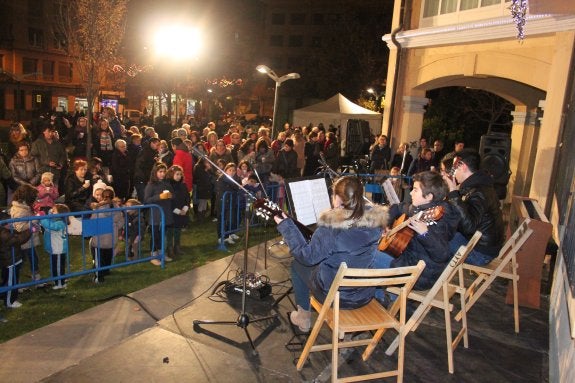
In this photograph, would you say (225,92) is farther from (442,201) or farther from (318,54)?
A: (442,201)

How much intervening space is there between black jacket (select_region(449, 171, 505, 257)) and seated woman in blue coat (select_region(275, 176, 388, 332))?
5.68ft

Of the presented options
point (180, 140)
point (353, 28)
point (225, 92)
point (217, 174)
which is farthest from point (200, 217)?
point (225, 92)

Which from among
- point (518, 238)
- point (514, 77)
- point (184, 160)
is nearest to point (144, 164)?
point (184, 160)

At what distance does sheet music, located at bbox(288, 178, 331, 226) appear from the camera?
16.9ft

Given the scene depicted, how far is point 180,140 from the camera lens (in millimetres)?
9266

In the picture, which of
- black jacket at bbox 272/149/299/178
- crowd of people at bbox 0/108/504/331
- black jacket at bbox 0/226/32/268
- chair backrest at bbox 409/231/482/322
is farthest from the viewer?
black jacket at bbox 272/149/299/178

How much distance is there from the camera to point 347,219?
3.77 meters

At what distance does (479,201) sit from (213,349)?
3.36m

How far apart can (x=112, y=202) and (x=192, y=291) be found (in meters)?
1.90

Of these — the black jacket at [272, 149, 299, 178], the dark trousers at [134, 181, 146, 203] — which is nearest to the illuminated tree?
the dark trousers at [134, 181, 146, 203]

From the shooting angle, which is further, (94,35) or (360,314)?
(94,35)

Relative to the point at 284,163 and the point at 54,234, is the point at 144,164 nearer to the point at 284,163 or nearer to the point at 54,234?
the point at 284,163

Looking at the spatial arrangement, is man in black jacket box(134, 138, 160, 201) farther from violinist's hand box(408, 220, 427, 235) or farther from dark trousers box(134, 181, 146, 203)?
violinist's hand box(408, 220, 427, 235)

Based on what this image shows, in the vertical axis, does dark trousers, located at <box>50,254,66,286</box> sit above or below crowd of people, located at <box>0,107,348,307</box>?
below
